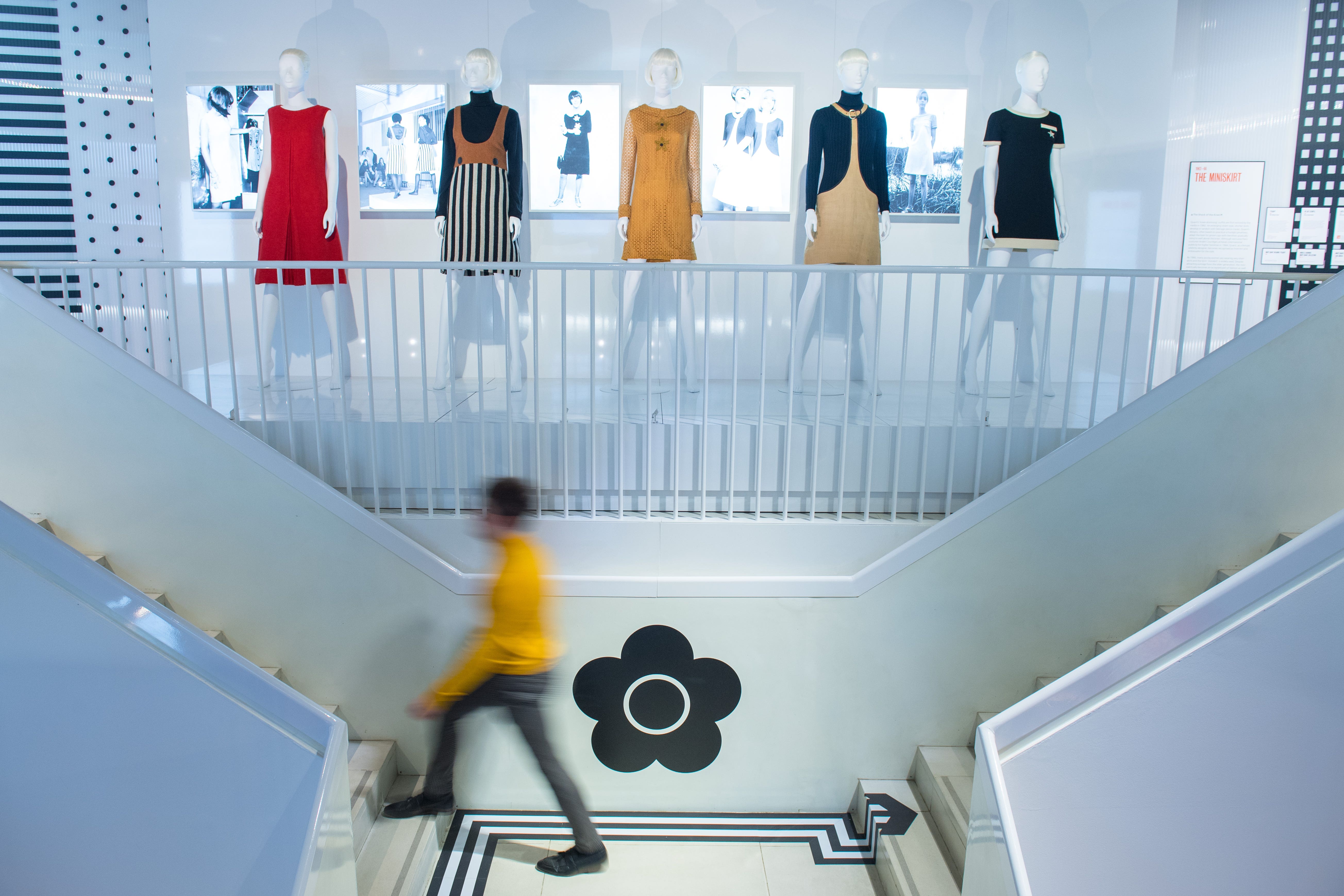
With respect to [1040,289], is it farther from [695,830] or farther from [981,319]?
[695,830]

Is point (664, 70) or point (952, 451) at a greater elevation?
point (664, 70)

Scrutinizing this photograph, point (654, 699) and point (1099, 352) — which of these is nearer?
point (1099, 352)

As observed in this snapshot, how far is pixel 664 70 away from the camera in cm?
365

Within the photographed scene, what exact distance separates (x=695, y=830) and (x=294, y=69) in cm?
368

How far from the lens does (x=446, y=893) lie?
8.66 ft

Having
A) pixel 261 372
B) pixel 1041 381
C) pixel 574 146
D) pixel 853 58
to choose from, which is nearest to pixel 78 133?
pixel 574 146

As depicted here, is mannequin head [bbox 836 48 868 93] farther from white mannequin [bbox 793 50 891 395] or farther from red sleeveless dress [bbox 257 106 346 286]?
red sleeveless dress [bbox 257 106 346 286]

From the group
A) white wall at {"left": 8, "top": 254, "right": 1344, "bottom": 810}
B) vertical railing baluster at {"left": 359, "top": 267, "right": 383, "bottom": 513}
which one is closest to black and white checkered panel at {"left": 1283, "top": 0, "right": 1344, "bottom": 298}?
white wall at {"left": 8, "top": 254, "right": 1344, "bottom": 810}

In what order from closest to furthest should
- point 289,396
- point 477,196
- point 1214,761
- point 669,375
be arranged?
1. point 1214,761
2. point 289,396
3. point 477,196
4. point 669,375

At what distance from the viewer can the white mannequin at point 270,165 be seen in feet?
12.4

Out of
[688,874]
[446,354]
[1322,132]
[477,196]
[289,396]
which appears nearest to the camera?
[688,874]

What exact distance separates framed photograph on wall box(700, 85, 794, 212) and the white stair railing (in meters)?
0.47

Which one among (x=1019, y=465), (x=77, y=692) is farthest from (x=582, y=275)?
(x=77, y=692)

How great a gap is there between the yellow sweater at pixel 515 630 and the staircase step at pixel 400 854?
0.60m
